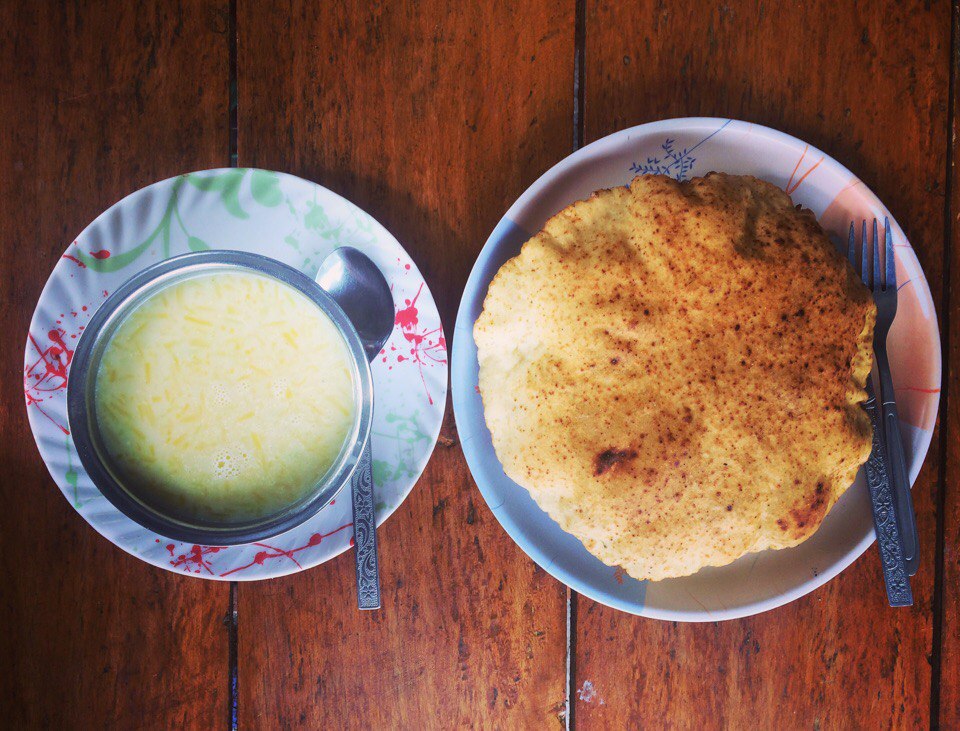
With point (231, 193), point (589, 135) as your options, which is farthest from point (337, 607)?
point (589, 135)

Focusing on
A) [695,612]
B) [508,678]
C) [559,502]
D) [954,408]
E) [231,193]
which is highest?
[231,193]

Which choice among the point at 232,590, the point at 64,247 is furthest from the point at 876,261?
the point at 64,247

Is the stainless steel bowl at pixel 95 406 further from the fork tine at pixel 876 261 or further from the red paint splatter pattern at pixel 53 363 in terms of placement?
the fork tine at pixel 876 261

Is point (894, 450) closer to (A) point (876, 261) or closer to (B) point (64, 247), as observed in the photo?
(A) point (876, 261)

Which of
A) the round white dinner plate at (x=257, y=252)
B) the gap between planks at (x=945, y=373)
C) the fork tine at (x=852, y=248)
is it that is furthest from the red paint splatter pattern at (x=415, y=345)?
the gap between planks at (x=945, y=373)

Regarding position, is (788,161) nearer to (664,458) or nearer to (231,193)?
(664,458)

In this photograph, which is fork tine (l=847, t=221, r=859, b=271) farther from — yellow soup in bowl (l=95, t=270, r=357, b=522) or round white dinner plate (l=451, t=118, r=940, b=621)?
yellow soup in bowl (l=95, t=270, r=357, b=522)

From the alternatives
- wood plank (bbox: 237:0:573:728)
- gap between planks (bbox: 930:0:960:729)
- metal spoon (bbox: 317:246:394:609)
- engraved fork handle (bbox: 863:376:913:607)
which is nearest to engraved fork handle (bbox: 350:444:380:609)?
metal spoon (bbox: 317:246:394:609)
